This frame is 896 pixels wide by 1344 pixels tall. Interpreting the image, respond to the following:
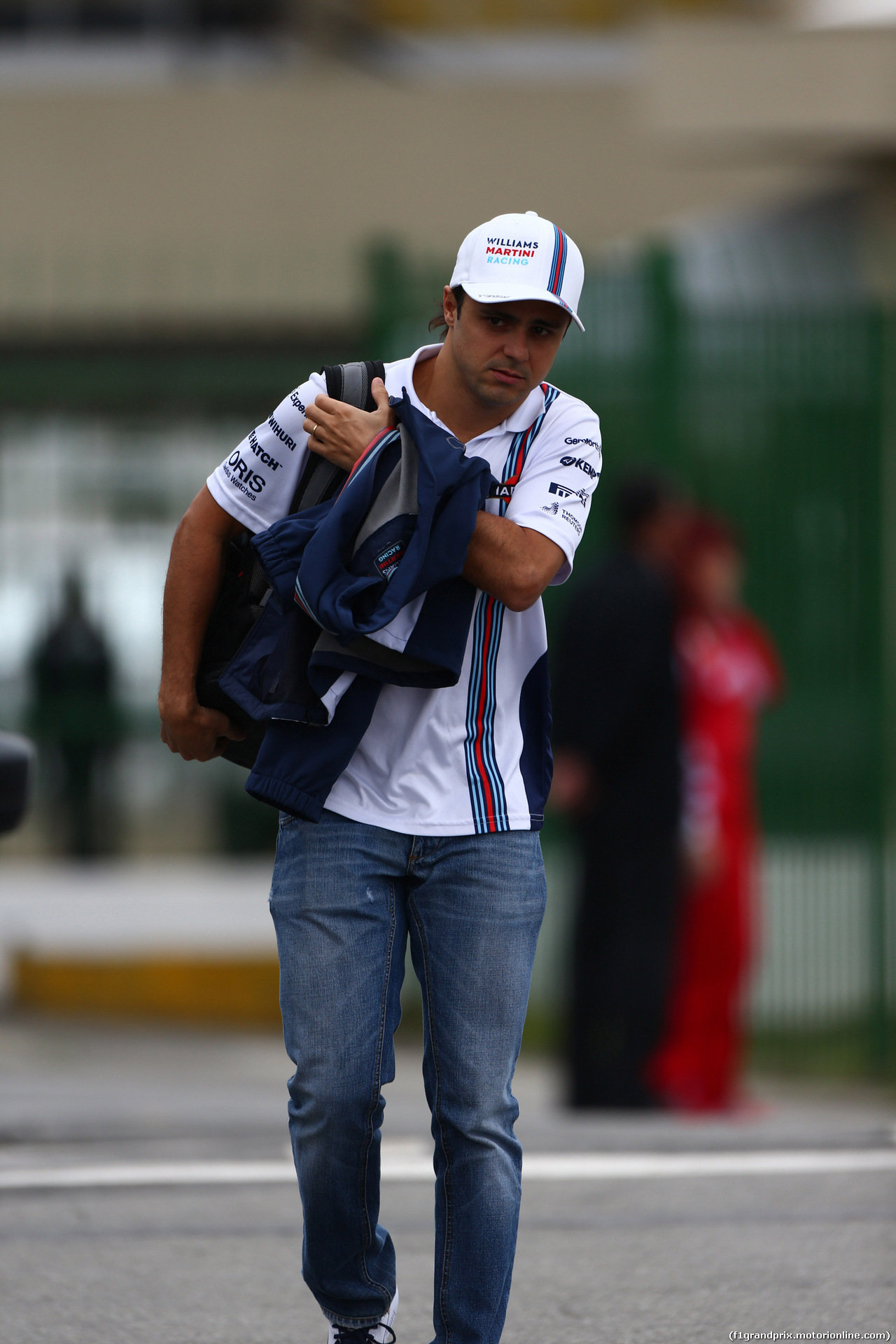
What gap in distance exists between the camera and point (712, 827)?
7.67m

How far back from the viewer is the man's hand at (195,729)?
3604mm

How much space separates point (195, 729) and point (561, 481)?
78 centimetres

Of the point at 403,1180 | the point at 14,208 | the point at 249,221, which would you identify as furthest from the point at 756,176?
the point at 403,1180

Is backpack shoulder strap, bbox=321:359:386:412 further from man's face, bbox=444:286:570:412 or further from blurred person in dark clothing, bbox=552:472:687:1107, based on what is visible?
blurred person in dark clothing, bbox=552:472:687:1107

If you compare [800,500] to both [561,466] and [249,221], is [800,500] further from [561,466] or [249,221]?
[249,221]

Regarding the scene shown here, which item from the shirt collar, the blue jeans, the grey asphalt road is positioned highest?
the shirt collar

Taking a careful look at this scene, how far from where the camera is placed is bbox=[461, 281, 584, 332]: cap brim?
11.0 ft

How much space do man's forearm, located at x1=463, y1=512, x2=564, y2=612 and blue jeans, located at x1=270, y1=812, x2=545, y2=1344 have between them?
0.42m

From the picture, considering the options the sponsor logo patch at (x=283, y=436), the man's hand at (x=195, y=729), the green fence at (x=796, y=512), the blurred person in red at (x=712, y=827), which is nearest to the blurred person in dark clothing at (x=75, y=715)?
the green fence at (x=796, y=512)

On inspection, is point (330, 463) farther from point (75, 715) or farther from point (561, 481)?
point (75, 715)

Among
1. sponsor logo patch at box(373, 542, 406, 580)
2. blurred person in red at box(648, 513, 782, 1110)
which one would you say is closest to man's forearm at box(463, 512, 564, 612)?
sponsor logo patch at box(373, 542, 406, 580)

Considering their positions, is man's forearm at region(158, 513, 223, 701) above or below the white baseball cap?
below

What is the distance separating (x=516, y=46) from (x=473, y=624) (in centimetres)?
1520

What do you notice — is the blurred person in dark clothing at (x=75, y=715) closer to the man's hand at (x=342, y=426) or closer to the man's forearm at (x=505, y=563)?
the man's hand at (x=342, y=426)
